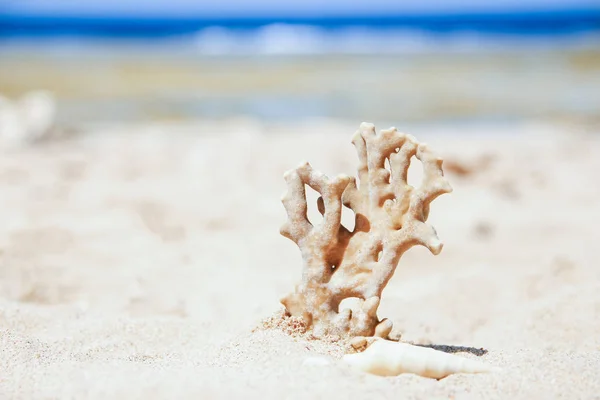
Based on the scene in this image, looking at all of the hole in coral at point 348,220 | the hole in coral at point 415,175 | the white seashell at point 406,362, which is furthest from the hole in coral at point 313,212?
the white seashell at point 406,362

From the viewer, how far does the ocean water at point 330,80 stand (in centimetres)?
1227

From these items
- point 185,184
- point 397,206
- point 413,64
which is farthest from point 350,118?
point 413,64

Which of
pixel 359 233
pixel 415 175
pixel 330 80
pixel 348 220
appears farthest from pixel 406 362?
pixel 330 80

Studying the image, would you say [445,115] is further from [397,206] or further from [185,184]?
[397,206]

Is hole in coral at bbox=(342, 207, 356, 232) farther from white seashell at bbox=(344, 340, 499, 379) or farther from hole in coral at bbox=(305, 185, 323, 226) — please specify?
white seashell at bbox=(344, 340, 499, 379)

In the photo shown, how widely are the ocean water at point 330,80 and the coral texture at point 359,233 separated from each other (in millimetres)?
8617

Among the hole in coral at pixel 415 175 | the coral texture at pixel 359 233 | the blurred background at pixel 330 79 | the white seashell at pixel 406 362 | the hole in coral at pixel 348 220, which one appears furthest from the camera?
the blurred background at pixel 330 79

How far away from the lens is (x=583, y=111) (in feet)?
38.7

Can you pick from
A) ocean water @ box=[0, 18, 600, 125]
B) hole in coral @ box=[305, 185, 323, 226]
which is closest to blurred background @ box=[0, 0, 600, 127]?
ocean water @ box=[0, 18, 600, 125]

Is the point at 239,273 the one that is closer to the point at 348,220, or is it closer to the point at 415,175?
the point at 348,220

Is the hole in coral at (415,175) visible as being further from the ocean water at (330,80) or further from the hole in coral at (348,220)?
the ocean water at (330,80)

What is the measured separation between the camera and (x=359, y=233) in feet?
9.38

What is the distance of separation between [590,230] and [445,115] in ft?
21.5

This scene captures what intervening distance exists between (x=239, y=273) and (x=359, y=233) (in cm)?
195
